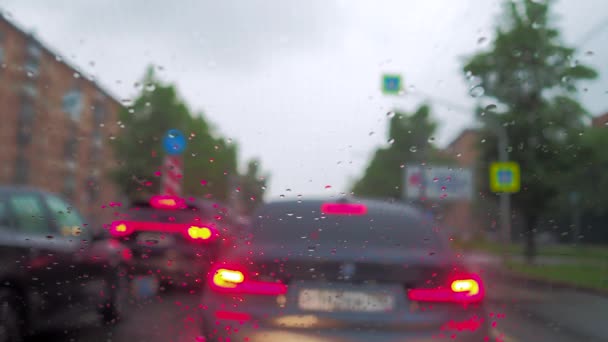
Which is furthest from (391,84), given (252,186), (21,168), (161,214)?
(21,168)

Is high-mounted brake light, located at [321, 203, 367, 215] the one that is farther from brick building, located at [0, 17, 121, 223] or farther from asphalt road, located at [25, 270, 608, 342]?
brick building, located at [0, 17, 121, 223]

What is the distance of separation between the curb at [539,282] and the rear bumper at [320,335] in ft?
24.5

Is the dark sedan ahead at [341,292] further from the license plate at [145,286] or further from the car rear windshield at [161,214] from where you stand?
the car rear windshield at [161,214]

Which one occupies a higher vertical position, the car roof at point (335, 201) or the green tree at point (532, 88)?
the green tree at point (532, 88)

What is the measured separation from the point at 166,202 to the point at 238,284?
4011 millimetres

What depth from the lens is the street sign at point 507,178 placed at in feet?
30.5

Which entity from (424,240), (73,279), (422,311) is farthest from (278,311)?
(73,279)

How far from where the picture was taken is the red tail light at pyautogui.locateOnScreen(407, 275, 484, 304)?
11.9 ft

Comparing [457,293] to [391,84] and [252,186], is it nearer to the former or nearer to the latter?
[252,186]

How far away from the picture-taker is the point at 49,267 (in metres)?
5.37

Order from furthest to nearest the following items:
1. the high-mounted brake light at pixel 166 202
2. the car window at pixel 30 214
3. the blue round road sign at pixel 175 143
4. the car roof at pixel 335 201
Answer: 1. the high-mounted brake light at pixel 166 202
2. the blue round road sign at pixel 175 143
3. the car window at pixel 30 214
4. the car roof at pixel 335 201

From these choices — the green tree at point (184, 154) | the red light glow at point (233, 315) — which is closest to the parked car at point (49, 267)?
the green tree at point (184, 154)

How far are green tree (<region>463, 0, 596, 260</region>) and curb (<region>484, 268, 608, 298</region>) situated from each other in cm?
203

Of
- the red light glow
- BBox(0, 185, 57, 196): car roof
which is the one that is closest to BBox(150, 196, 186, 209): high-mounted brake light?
BBox(0, 185, 57, 196): car roof
